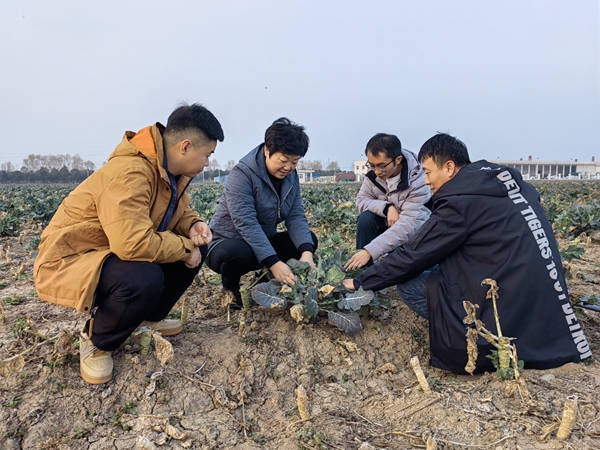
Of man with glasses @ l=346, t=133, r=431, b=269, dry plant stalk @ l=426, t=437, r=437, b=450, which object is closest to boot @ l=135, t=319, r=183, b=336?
man with glasses @ l=346, t=133, r=431, b=269

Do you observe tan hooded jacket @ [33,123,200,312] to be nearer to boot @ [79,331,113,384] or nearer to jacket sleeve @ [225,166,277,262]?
boot @ [79,331,113,384]

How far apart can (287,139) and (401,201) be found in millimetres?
1282

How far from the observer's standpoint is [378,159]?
3320 mm

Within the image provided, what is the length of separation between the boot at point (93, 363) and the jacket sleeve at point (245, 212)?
1.12m

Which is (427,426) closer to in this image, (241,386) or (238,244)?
(241,386)

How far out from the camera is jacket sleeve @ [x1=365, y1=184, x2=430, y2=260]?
3133 mm

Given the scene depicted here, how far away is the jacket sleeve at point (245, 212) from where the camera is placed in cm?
299

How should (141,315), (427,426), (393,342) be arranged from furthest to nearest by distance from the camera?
(393,342), (141,315), (427,426)

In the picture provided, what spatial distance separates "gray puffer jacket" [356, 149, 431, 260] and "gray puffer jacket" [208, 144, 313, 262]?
568 millimetres

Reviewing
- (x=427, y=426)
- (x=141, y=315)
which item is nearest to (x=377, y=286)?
(x=427, y=426)

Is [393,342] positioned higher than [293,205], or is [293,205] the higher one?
[293,205]

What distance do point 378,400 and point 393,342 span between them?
715 mm

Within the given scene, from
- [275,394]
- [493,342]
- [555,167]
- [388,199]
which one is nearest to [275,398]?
[275,394]

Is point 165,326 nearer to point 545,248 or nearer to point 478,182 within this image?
point 478,182
